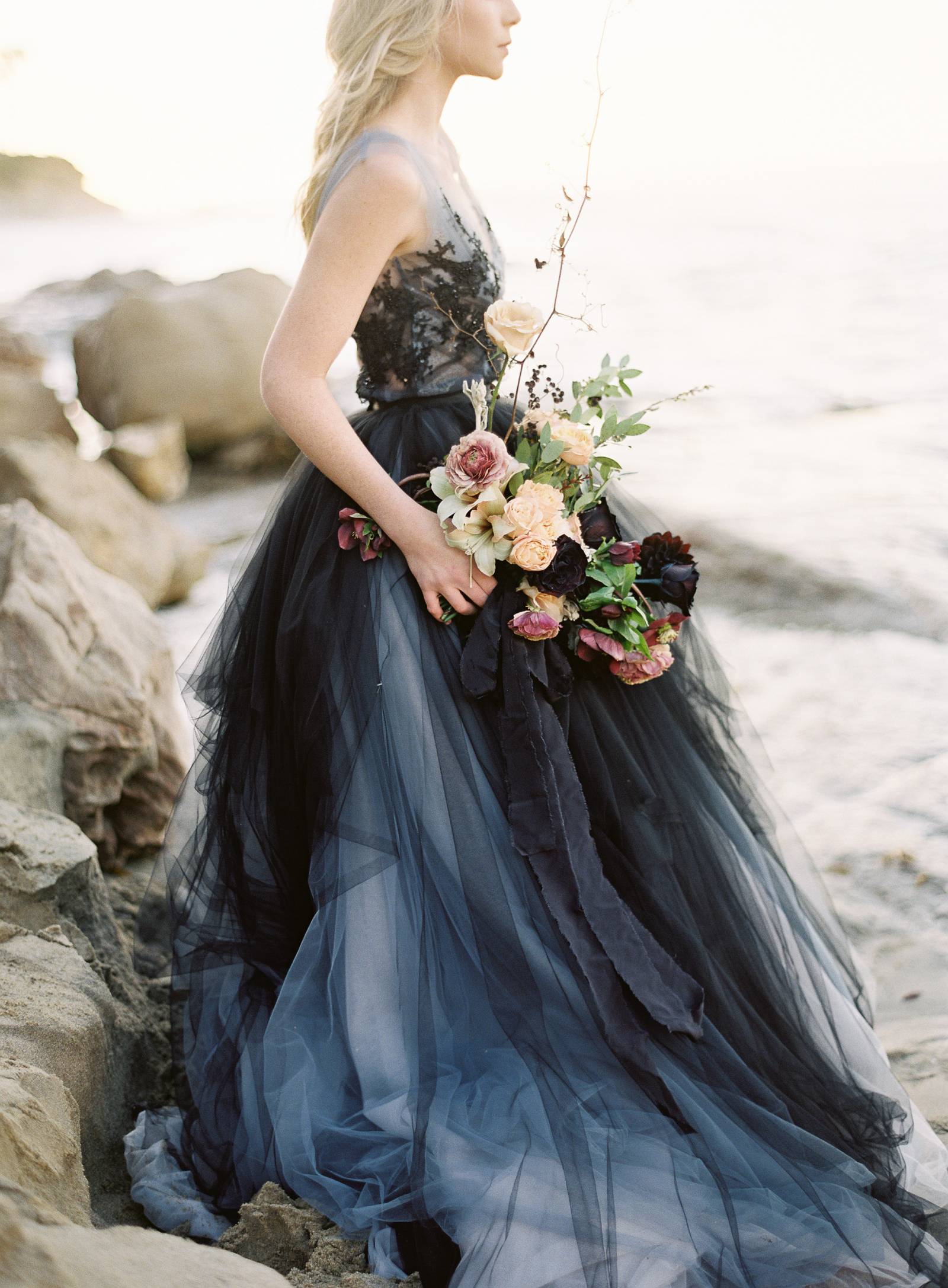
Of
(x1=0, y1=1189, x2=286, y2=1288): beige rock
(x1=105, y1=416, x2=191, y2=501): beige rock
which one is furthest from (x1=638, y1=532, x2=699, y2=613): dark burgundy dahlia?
(x1=105, y1=416, x2=191, y2=501): beige rock

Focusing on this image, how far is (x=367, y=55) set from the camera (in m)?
1.80

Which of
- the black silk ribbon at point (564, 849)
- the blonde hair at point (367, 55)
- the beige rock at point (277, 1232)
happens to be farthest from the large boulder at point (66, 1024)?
the blonde hair at point (367, 55)

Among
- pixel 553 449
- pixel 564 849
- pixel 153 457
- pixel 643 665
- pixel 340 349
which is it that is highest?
pixel 340 349

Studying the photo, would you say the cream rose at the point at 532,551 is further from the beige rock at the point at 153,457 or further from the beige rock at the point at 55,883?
the beige rock at the point at 153,457

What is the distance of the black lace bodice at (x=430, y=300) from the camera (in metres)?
1.74

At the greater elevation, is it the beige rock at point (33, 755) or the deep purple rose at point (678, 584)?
the deep purple rose at point (678, 584)

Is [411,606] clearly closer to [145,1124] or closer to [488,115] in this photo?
[145,1124]

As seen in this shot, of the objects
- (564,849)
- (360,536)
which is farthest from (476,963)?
(360,536)

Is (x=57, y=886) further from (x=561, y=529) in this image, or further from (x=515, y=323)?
(x=515, y=323)

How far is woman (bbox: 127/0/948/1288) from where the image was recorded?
56.5 inches

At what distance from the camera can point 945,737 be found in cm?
398

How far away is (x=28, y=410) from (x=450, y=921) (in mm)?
6641

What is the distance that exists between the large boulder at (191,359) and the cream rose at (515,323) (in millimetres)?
6386

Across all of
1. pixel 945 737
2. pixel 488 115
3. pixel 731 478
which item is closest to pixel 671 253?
pixel 488 115
